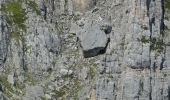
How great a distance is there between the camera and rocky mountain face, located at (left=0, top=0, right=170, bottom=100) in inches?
5768

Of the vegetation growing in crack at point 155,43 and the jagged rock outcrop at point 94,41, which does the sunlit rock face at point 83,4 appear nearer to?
the jagged rock outcrop at point 94,41

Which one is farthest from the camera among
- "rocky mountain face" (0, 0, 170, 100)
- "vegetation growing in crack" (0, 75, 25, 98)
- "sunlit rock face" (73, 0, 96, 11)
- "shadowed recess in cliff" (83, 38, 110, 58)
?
"sunlit rock face" (73, 0, 96, 11)

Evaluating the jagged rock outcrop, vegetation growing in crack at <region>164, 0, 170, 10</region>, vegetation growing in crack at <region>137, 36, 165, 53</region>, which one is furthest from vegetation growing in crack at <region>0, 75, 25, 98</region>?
vegetation growing in crack at <region>164, 0, 170, 10</region>

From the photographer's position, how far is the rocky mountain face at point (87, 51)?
5768 inches

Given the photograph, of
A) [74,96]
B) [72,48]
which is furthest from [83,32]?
[74,96]

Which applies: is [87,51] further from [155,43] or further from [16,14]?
[16,14]

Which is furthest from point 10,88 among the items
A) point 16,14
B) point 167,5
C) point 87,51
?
point 167,5

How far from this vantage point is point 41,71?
495ft

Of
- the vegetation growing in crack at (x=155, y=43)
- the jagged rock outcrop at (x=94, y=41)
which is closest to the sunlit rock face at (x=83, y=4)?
the jagged rock outcrop at (x=94, y=41)

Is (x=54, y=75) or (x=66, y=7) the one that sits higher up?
(x=66, y=7)

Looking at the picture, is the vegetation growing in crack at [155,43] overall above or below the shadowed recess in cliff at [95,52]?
above

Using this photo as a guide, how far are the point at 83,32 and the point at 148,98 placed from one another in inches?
744

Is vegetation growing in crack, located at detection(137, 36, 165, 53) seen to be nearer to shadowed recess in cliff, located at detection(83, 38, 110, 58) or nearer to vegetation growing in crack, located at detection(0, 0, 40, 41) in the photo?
shadowed recess in cliff, located at detection(83, 38, 110, 58)

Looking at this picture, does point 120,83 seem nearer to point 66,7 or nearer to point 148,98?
point 148,98
